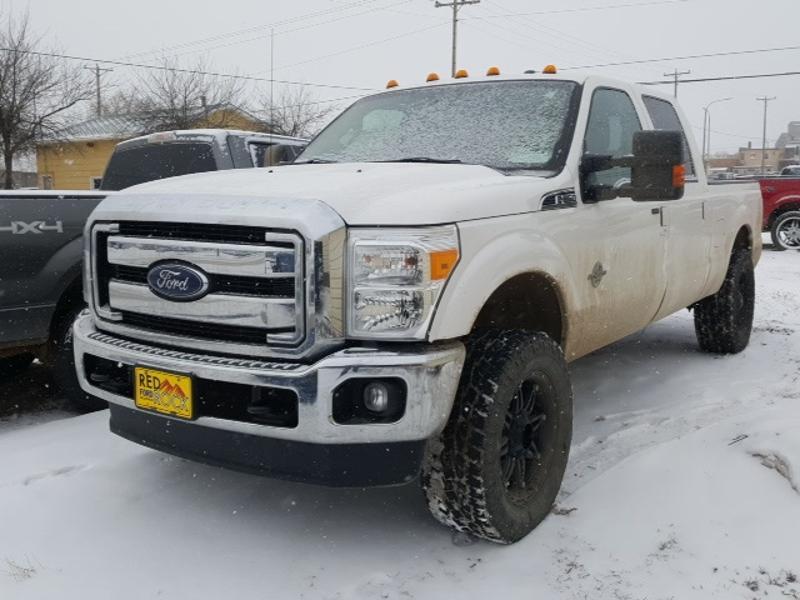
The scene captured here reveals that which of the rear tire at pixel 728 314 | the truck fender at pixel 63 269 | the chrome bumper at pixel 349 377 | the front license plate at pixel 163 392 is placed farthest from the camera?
the rear tire at pixel 728 314

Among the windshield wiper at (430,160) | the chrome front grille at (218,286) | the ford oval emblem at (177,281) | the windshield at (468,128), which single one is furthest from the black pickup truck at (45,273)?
the ford oval emblem at (177,281)

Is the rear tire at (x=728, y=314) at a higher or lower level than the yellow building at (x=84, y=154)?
lower

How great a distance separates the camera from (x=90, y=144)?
1352 inches

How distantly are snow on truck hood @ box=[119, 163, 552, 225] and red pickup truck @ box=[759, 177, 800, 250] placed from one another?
43.1 ft

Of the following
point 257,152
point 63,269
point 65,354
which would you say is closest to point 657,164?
point 63,269

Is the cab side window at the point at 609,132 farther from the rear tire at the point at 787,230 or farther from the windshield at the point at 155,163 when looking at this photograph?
the rear tire at the point at 787,230

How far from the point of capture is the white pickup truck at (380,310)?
2.55 metres

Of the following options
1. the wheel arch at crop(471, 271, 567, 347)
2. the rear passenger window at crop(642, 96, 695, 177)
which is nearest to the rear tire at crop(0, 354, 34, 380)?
the wheel arch at crop(471, 271, 567, 347)

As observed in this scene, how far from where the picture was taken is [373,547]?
3.01 meters

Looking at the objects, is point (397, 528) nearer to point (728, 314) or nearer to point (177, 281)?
point (177, 281)

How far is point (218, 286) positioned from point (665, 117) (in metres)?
3.42

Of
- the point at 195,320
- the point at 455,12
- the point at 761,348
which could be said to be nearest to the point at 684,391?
the point at 761,348

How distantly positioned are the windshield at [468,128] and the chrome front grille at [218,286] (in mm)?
1259

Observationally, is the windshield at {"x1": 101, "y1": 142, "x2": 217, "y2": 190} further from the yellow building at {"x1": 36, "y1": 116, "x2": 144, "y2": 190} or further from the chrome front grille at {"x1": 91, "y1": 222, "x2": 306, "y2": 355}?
the yellow building at {"x1": 36, "y1": 116, "x2": 144, "y2": 190}
